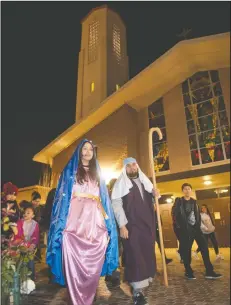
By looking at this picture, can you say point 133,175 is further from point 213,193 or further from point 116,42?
point 116,42

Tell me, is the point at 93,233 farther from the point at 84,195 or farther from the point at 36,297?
the point at 36,297

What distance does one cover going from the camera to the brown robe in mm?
3299

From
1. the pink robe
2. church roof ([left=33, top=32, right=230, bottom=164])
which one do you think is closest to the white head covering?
the pink robe

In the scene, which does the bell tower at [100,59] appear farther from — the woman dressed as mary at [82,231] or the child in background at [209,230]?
the woman dressed as mary at [82,231]

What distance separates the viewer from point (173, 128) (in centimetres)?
1035

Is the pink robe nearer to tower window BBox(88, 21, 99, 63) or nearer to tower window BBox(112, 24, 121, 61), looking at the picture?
tower window BBox(88, 21, 99, 63)

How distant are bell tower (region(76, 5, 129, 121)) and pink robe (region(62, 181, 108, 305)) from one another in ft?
44.0

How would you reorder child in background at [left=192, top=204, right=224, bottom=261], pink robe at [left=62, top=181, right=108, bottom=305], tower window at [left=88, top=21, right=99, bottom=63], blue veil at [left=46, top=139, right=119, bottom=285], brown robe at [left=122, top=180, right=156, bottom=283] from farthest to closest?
tower window at [left=88, top=21, right=99, bottom=63], child in background at [left=192, top=204, right=224, bottom=261], brown robe at [left=122, top=180, right=156, bottom=283], blue veil at [left=46, top=139, right=119, bottom=285], pink robe at [left=62, top=181, right=108, bottom=305]

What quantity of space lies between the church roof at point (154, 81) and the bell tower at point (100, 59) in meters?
5.06

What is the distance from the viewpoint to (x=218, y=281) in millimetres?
4262

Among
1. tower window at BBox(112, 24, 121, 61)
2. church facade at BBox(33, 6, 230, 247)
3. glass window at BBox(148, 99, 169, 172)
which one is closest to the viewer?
church facade at BBox(33, 6, 230, 247)

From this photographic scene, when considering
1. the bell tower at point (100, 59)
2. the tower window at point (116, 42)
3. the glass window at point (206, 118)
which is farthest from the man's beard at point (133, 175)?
the tower window at point (116, 42)

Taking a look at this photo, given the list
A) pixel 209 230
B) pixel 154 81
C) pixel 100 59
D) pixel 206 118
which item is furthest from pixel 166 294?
pixel 100 59

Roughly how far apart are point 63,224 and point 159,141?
8.19 meters
